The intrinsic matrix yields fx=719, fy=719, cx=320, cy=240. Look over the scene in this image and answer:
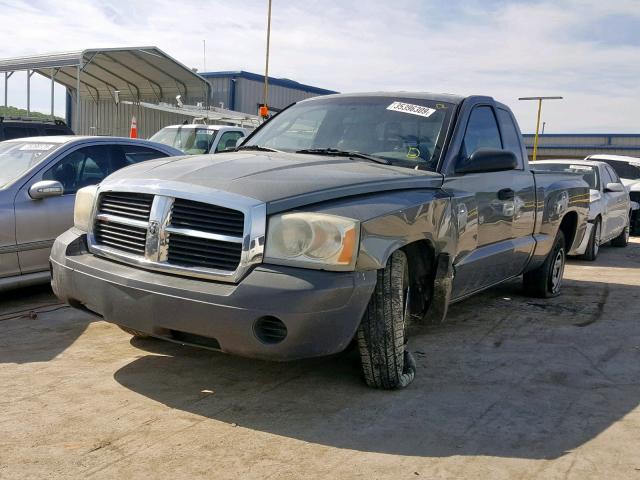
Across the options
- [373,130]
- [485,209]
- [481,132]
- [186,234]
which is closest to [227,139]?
[481,132]

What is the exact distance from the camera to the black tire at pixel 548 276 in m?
6.95

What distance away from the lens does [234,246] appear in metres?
3.57

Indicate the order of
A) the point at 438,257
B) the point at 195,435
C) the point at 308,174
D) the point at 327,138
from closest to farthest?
the point at 195,435
the point at 308,174
the point at 438,257
the point at 327,138

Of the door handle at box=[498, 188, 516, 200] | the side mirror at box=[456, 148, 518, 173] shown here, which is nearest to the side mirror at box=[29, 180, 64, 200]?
the side mirror at box=[456, 148, 518, 173]

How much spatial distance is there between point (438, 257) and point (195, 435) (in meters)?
1.87

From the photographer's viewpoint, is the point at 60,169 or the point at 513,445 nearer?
the point at 513,445

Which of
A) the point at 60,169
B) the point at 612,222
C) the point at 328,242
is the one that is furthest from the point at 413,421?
the point at 612,222

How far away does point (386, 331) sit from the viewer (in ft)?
12.6

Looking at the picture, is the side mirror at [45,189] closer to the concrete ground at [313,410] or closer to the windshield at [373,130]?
the concrete ground at [313,410]

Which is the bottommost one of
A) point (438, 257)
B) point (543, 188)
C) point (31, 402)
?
point (31, 402)

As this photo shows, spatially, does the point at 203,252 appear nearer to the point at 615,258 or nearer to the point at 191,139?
the point at 615,258

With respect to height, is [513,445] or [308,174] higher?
[308,174]

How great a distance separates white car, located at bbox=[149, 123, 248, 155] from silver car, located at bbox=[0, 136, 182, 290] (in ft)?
21.7

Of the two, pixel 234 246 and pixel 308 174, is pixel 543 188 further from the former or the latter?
pixel 234 246
